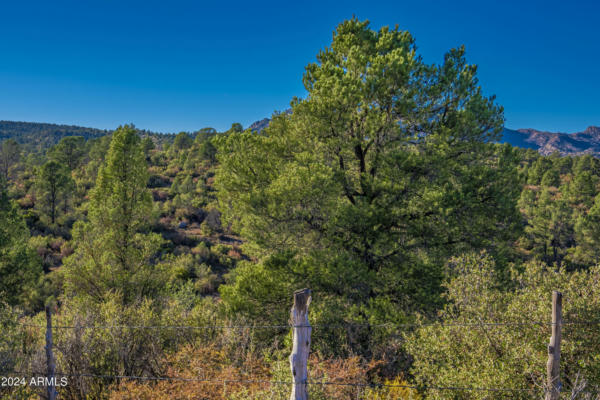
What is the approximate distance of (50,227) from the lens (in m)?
31.8

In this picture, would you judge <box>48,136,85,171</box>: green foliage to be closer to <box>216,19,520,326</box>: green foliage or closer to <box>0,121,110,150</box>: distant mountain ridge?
<box>216,19,520,326</box>: green foliage

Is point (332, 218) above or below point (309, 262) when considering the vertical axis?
above

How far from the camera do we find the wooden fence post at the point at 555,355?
13.2ft

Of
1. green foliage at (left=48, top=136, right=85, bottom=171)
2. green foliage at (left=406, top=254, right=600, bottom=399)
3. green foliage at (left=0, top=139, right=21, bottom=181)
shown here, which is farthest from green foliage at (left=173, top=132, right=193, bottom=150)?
green foliage at (left=406, top=254, right=600, bottom=399)

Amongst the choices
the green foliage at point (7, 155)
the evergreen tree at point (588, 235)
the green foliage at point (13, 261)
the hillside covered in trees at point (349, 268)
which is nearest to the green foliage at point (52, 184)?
the green foliage at point (13, 261)

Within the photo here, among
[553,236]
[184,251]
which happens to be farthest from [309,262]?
[553,236]

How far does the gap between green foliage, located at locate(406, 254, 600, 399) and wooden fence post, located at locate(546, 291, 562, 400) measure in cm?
15

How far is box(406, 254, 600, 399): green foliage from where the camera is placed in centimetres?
446

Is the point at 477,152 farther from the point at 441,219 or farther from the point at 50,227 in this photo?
the point at 50,227

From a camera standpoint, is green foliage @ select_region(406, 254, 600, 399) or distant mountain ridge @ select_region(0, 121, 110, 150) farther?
distant mountain ridge @ select_region(0, 121, 110, 150)

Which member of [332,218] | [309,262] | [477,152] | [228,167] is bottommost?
[309,262]

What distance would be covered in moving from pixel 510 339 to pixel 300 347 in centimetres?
322

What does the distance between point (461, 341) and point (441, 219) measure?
370 centimetres

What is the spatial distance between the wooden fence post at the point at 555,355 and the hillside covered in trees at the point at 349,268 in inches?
6.8
